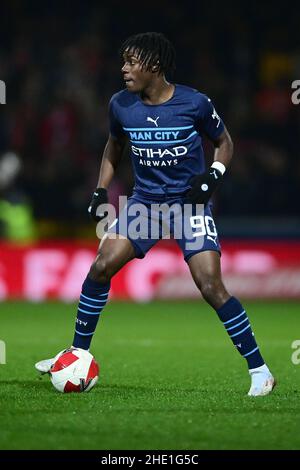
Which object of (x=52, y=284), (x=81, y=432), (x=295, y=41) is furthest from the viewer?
(x=295, y=41)

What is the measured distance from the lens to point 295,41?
16.7 m

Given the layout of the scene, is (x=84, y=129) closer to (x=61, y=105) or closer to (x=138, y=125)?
(x=61, y=105)

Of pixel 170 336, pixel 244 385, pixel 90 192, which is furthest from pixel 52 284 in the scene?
pixel 244 385

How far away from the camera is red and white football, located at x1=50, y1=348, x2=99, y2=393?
6.39 m

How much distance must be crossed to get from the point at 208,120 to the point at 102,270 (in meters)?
1.12

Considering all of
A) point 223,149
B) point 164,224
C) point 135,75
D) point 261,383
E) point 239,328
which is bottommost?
point 261,383

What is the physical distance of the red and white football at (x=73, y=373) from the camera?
252 inches

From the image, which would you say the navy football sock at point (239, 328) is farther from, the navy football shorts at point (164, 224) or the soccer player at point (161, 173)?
the navy football shorts at point (164, 224)

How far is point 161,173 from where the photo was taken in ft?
21.9

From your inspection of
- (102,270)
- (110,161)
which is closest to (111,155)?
(110,161)

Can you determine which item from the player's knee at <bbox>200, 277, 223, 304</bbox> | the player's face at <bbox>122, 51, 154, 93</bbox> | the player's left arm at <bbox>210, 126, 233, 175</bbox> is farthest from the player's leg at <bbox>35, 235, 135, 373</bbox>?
the player's face at <bbox>122, 51, 154, 93</bbox>

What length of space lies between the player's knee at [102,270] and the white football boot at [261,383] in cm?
103

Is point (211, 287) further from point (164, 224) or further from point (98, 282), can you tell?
point (98, 282)

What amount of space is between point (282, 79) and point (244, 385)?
966 cm
